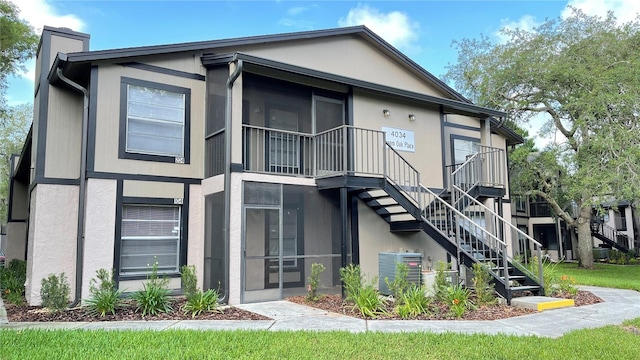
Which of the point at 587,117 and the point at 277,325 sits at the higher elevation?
the point at 587,117

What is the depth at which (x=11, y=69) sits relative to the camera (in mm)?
18375

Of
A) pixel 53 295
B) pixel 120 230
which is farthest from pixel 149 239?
pixel 53 295

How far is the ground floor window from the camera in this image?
356 inches

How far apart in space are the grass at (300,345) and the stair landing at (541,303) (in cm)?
198

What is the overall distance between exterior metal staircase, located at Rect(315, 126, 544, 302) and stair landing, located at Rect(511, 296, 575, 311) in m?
0.19

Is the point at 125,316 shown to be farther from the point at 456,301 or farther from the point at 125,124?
the point at 456,301

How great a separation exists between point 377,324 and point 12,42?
17.9 meters

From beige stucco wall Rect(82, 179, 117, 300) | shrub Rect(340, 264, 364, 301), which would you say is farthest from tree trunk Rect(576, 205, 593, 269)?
beige stucco wall Rect(82, 179, 117, 300)

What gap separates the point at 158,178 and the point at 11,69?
1343cm

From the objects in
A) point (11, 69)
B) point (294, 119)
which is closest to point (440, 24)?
point (294, 119)

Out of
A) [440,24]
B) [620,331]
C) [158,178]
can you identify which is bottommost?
[620,331]

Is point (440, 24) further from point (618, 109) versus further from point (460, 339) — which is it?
point (460, 339)

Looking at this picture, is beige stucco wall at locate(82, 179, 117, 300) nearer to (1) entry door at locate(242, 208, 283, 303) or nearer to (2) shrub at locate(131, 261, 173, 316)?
(2) shrub at locate(131, 261, 173, 316)

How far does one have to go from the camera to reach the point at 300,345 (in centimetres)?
536
